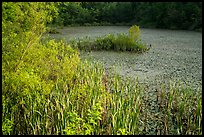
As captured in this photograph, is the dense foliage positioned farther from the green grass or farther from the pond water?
the green grass

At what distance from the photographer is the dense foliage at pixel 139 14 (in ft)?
85.8

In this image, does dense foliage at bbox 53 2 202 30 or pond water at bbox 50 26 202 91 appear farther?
dense foliage at bbox 53 2 202 30

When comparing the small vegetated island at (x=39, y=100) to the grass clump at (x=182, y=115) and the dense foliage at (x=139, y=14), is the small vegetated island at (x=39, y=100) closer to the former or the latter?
the grass clump at (x=182, y=115)

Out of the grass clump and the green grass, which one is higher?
the green grass

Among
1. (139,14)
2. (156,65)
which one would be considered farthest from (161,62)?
(139,14)

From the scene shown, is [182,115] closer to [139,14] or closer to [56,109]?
[56,109]

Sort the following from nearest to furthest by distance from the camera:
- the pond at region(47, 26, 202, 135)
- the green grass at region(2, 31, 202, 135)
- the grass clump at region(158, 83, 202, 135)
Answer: the green grass at region(2, 31, 202, 135) → the grass clump at region(158, 83, 202, 135) → the pond at region(47, 26, 202, 135)

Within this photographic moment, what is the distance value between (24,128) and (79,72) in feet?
8.63

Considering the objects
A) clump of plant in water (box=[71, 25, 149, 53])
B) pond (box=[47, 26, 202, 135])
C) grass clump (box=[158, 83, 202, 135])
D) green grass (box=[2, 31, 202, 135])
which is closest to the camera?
green grass (box=[2, 31, 202, 135])

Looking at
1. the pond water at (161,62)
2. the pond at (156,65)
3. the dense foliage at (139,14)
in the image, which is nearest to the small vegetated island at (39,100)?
the pond at (156,65)

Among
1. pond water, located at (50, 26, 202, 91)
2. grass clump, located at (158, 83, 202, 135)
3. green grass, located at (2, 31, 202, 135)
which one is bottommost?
pond water, located at (50, 26, 202, 91)

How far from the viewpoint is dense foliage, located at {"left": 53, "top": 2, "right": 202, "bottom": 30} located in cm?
2616

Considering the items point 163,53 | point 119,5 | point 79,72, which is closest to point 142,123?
point 79,72

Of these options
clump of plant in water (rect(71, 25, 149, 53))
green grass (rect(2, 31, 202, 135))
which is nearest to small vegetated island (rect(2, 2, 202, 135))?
green grass (rect(2, 31, 202, 135))
